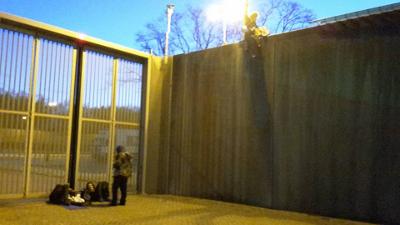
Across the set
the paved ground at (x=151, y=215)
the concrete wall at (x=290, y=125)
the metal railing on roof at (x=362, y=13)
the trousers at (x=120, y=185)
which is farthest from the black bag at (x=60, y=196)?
the metal railing on roof at (x=362, y=13)

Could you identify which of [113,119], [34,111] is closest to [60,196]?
[34,111]

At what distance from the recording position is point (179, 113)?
17188mm

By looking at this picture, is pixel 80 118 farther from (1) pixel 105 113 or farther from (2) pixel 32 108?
(2) pixel 32 108

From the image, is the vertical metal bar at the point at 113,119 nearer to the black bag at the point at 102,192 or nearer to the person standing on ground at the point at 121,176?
the black bag at the point at 102,192

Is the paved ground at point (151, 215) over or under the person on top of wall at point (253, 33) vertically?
under

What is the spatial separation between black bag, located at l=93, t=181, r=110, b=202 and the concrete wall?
2.81 metres

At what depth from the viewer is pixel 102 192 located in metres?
14.6

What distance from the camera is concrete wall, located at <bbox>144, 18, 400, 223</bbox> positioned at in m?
12.2

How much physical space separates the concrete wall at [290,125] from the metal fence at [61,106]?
1.48m

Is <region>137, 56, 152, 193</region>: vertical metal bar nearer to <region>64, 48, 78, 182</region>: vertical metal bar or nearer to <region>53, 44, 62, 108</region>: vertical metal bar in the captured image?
<region>64, 48, 78, 182</region>: vertical metal bar

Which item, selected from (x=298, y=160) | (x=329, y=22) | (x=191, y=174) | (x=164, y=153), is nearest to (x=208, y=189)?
(x=191, y=174)

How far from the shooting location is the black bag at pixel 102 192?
14.4 m

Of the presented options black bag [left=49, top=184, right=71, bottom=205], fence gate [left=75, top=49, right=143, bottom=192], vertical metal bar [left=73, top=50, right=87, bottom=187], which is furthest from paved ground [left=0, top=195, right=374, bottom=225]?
fence gate [left=75, top=49, right=143, bottom=192]

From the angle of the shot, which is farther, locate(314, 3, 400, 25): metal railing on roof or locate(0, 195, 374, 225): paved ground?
locate(314, 3, 400, 25): metal railing on roof
